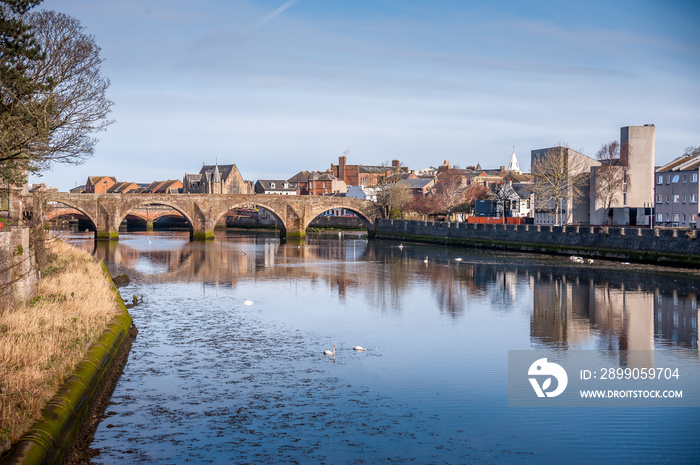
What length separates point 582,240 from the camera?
56312 mm

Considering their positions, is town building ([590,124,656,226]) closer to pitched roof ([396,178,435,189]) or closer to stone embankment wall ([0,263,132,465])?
pitched roof ([396,178,435,189])

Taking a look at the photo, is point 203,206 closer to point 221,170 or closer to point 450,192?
point 450,192

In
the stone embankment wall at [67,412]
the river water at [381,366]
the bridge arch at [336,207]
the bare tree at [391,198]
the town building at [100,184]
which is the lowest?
the river water at [381,366]

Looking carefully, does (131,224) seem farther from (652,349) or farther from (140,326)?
(652,349)

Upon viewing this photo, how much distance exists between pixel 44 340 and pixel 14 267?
6195 mm

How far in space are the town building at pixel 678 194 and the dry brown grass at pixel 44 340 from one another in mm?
57877

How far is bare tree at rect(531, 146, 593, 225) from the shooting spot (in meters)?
76.4

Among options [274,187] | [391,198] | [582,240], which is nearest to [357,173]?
[274,187]

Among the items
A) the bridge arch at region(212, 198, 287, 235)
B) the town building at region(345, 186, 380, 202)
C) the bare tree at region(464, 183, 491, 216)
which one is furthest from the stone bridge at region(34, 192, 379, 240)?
the town building at region(345, 186, 380, 202)

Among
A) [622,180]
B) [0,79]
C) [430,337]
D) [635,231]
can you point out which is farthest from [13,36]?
[622,180]

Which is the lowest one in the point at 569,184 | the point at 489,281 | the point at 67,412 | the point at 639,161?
the point at 489,281

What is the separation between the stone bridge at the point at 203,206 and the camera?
78.1m

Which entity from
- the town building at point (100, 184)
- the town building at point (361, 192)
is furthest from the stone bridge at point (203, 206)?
the town building at point (100, 184)

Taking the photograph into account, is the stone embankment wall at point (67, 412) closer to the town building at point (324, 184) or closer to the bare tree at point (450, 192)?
the bare tree at point (450, 192)
